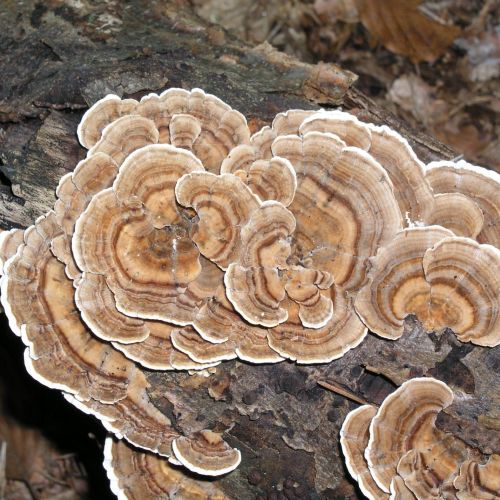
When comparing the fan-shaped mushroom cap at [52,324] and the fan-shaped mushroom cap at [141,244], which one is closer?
the fan-shaped mushroom cap at [141,244]

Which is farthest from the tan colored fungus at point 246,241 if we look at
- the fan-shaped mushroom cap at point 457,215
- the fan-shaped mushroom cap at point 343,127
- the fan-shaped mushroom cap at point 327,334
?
the fan-shaped mushroom cap at point 457,215

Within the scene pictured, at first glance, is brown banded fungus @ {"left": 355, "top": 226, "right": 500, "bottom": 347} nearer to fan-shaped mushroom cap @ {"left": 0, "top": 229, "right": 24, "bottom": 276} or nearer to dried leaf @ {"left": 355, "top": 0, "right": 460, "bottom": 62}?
fan-shaped mushroom cap @ {"left": 0, "top": 229, "right": 24, "bottom": 276}

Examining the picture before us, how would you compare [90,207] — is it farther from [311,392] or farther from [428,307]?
[428,307]

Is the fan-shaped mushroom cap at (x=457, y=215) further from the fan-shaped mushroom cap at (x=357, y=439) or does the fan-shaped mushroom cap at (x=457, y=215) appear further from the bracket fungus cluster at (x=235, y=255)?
the fan-shaped mushroom cap at (x=357, y=439)

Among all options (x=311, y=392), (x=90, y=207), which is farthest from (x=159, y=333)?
(x=311, y=392)

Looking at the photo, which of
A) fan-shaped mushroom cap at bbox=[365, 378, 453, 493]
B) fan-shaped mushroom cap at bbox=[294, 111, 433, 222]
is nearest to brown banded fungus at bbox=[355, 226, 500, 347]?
fan-shaped mushroom cap at bbox=[294, 111, 433, 222]

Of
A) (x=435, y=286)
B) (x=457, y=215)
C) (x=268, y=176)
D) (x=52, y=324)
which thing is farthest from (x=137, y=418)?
(x=457, y=215)
